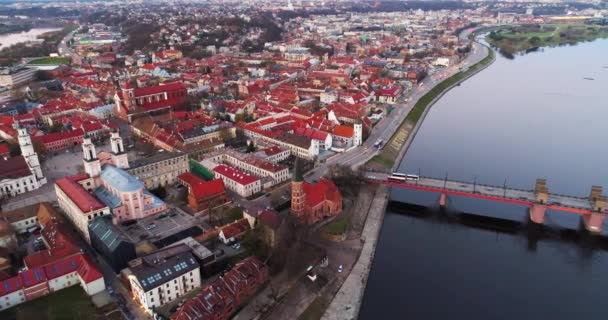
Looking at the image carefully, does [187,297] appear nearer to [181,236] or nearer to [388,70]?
[181,236]

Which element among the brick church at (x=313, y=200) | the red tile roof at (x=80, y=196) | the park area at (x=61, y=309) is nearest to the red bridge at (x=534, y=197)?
the brick church at (x=313, y=200)

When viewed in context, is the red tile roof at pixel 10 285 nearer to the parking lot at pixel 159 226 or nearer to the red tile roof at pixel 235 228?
the parking lot at pixel 159 226

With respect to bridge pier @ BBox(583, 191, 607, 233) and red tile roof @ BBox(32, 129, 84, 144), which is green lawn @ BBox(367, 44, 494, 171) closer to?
bridge pier @ BBox(583, 191, 607, 233)

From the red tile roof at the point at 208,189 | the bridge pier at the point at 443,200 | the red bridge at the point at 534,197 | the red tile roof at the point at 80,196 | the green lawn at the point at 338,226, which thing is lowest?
the bridge pier at the point at 443,200

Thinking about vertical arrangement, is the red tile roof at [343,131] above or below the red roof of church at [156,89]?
below

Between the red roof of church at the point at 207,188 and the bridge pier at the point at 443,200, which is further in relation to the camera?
the bridge pier at the point at 443,200

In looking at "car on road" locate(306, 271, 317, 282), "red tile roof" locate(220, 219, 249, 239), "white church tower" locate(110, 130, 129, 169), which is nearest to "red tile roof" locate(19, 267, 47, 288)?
"red tile roof" locate(220, 219, 249, 239)

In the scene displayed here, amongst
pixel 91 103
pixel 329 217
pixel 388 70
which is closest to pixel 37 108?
pixel 91 103
